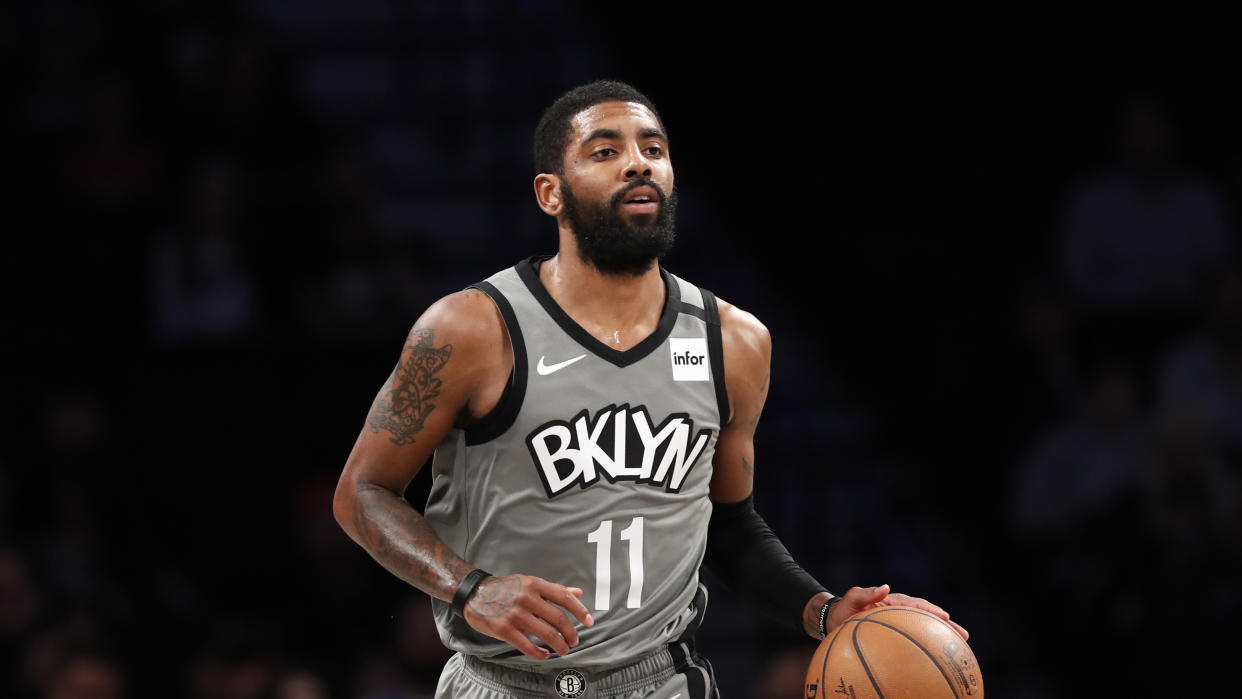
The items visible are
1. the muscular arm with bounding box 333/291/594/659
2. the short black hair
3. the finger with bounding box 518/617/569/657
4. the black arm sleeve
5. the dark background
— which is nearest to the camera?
the finger with bounding box 518/617/569/657

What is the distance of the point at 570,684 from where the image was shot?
3.56 meters

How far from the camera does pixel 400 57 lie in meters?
9.01

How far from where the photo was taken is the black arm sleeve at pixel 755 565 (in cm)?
383

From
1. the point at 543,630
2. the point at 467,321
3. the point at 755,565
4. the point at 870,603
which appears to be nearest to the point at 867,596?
the point at 870,603

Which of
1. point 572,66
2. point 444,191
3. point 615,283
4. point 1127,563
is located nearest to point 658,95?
point 572,66

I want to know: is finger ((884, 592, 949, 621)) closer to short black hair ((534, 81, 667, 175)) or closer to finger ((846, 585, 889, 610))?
finger ((846, 585, 889, 610))

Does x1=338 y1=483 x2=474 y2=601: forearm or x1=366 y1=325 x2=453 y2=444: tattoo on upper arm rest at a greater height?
x1=366 y1=325 x2=453 y2=444: tattoo on upper arm

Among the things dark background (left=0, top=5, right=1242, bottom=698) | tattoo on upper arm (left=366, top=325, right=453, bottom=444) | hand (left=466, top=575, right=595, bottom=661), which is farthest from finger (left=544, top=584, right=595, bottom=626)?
dark background (left=0, top=5, right=1242, bottom=698)

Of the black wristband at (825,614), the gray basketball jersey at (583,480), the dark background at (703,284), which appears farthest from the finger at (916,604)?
the dark background at (703,284)

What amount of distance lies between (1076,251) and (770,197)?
183cm

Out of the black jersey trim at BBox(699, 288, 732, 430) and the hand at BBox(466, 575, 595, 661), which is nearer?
the hand at BBox(466, 575, 595, 661)

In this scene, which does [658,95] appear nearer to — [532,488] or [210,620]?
[210,620]

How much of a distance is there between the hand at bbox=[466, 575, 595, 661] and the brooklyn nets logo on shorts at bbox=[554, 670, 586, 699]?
1.20 feet

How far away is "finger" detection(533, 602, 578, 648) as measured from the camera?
10.3 ft
